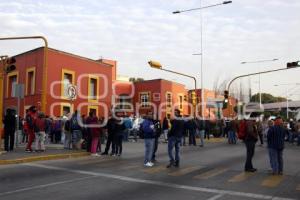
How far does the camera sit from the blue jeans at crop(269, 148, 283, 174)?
12.8 metres

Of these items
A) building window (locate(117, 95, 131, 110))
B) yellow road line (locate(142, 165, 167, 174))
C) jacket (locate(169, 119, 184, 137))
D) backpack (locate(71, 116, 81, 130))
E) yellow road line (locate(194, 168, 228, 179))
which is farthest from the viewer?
building window (locate(117, 95, 131, 110))

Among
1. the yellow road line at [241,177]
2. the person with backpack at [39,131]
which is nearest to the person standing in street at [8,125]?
the person with backpack at [39,131]

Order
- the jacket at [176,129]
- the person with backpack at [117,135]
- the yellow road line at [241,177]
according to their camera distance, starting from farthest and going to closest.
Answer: the person with backpack at [117,135] < the jacket at [176,129] < the yellow road line at [241,177]

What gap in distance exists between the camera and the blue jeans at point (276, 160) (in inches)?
505

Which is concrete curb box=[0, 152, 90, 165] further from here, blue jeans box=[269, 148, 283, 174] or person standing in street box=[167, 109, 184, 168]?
blue jeans box=[269, 148, 283, 174]

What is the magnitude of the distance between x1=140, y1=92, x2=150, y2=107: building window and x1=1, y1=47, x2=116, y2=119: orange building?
12.8m

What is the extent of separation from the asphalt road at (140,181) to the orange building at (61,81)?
67.2 ft

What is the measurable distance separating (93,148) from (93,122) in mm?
1055

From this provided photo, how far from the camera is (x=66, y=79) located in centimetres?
3741

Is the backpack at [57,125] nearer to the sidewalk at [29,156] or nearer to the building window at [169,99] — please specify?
the sidewalk at [29,156]

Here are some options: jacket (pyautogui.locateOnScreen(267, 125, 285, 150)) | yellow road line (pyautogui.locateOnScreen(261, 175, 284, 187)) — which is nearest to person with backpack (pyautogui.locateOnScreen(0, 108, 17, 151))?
jacket (pyautogui.locateOnScreen(267, 125, 285, 150))

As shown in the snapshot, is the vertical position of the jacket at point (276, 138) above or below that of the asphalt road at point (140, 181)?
above

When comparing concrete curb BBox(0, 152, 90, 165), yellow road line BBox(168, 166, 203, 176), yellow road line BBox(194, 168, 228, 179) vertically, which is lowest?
yellow road line BBox(194, 168, 228, 179)

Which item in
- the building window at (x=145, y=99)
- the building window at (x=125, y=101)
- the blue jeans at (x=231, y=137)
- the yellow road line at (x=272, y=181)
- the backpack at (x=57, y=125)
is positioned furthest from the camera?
the building window at (x=145, y=99)
